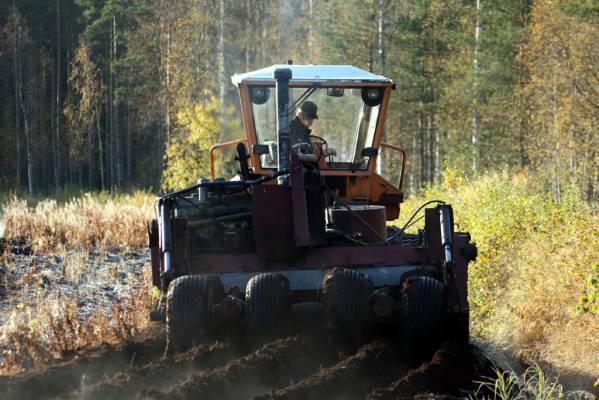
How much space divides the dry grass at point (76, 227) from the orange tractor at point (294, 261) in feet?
30.8

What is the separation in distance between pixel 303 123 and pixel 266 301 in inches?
128

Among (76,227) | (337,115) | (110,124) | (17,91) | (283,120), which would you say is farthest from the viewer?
(17,91)

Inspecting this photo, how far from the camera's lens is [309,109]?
11.0 metres

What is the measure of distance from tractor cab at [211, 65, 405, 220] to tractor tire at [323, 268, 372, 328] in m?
3.16

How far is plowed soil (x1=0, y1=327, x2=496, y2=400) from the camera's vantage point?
21.6 feet

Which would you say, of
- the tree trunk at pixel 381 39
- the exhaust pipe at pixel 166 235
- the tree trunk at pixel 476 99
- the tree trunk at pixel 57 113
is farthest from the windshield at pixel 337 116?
the tree trunk at pixel 57 113

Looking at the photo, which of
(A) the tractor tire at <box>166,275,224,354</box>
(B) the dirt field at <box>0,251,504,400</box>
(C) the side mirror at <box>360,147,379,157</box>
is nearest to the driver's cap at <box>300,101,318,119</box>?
(C) the side mirror at <box>360,147,379,157</box>

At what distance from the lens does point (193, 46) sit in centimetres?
4459

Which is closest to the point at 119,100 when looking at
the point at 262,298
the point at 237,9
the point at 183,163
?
the point at 237,9

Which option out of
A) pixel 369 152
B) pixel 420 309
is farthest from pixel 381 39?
pixel 420 309

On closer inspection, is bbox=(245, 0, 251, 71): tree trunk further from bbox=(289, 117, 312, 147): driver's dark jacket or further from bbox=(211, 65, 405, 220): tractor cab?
bbox=(289, 117, 312, 147): driver's dark jacket

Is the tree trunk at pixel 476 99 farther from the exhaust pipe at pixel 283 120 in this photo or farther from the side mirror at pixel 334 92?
the exhaust pipe at pixel 283 120

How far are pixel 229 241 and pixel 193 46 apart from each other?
3639cm

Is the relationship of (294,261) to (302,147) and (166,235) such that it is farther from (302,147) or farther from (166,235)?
(302,147)
